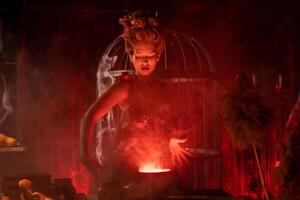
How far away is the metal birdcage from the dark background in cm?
25

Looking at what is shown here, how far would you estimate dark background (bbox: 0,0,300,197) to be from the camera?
5.57 m

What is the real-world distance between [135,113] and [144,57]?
18.8 inches

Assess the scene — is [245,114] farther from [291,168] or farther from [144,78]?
[144,78]

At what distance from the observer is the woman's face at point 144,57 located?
4270mm

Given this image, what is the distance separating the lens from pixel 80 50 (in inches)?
226

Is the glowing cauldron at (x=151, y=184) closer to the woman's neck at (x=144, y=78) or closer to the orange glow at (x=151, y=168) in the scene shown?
the orange glow at (x=151, y=168)

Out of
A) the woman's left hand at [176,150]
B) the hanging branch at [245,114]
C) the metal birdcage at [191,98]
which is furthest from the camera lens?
the metal birdcage at [191,98]

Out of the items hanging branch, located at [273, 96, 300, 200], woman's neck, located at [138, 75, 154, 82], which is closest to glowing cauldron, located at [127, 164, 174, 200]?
woman's neck, located at [138, 75, 154, 82]

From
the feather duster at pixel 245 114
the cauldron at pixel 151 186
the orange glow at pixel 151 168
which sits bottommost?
the cauldron at pixel 151 186

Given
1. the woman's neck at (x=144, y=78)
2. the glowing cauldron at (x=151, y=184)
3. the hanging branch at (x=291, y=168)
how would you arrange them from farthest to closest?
1. the woman's neck at (x=144, y=78)
2. the glowing cauldron at (x=151, y=184)
3. the hanging branch at (x=291, y=168)

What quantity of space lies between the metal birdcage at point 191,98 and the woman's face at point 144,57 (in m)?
0.77

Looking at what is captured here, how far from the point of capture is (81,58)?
5.76m

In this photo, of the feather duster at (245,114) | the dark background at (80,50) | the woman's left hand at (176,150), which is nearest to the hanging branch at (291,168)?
the feather duster at (245,114)

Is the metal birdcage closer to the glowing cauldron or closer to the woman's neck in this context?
the woman's neck
